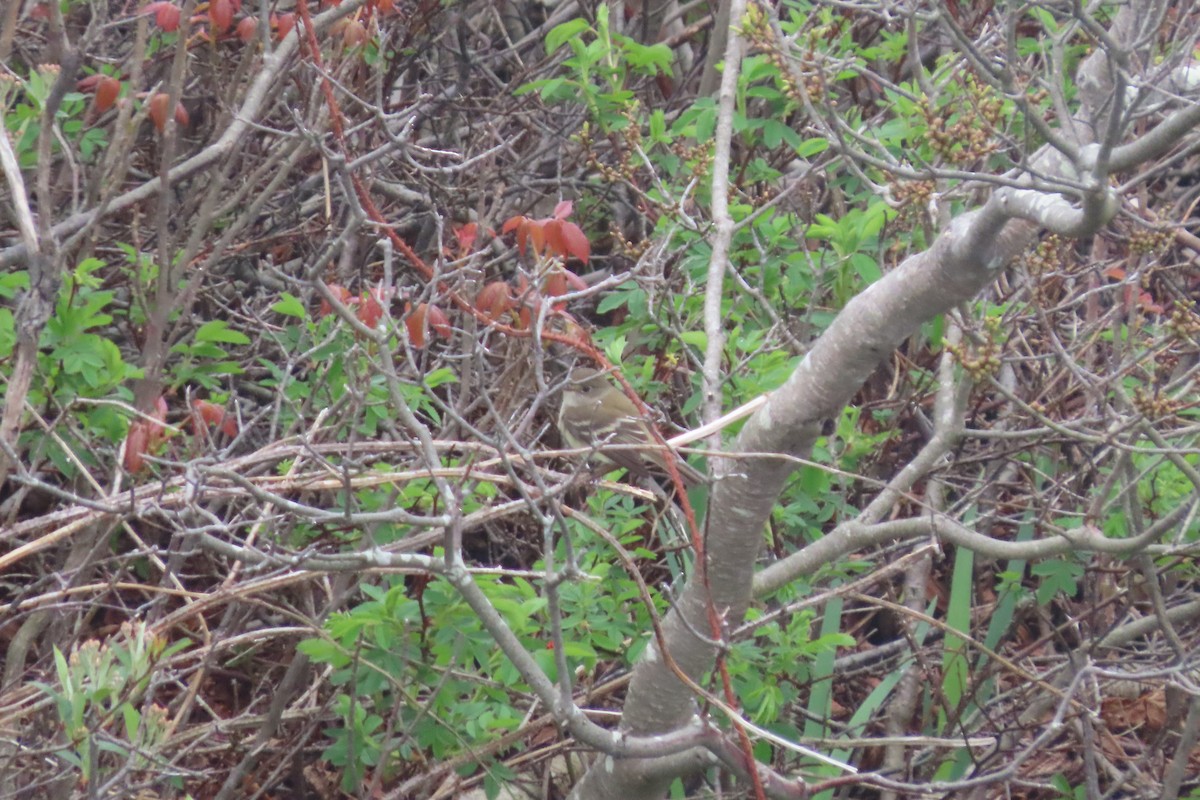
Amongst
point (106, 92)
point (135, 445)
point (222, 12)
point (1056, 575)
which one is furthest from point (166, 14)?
point (1056, 575)

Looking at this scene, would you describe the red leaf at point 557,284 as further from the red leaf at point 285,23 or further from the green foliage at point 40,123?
the red leaf at point 285,23

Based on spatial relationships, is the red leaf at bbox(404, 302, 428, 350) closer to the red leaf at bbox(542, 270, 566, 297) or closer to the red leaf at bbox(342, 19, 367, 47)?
the red leaf at bbox(542, 270, 566, 297)

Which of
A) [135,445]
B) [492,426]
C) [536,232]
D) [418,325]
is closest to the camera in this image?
[418,325]

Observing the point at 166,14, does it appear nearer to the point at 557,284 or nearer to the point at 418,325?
the point at 418,325

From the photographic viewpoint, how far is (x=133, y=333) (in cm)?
471

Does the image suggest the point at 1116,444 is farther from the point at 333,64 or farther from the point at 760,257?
the point at 333,64

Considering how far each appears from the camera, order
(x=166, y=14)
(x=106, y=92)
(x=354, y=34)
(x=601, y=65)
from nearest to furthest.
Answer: (x=166, y=14), (x=106, y=92), (x=354, y=34), (x=601, y=65)

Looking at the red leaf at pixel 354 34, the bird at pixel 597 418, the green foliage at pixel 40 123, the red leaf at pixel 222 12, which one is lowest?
the bird at pixel 597 418

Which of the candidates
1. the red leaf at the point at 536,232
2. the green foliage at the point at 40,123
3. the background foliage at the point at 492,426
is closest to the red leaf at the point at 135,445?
the background foliage at the point at 492,426

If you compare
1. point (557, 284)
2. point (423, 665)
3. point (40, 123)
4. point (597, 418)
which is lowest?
point (597, 418)

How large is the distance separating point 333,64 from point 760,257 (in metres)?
1.70

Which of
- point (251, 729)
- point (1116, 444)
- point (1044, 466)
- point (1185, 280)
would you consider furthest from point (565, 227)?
point (1185, 280)

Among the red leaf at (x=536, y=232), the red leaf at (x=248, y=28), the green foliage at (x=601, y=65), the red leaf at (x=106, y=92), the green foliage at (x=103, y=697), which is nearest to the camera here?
the green foliage at (x=103, y=697)

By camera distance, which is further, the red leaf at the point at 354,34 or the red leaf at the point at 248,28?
the red leaf at the point at 248,28
